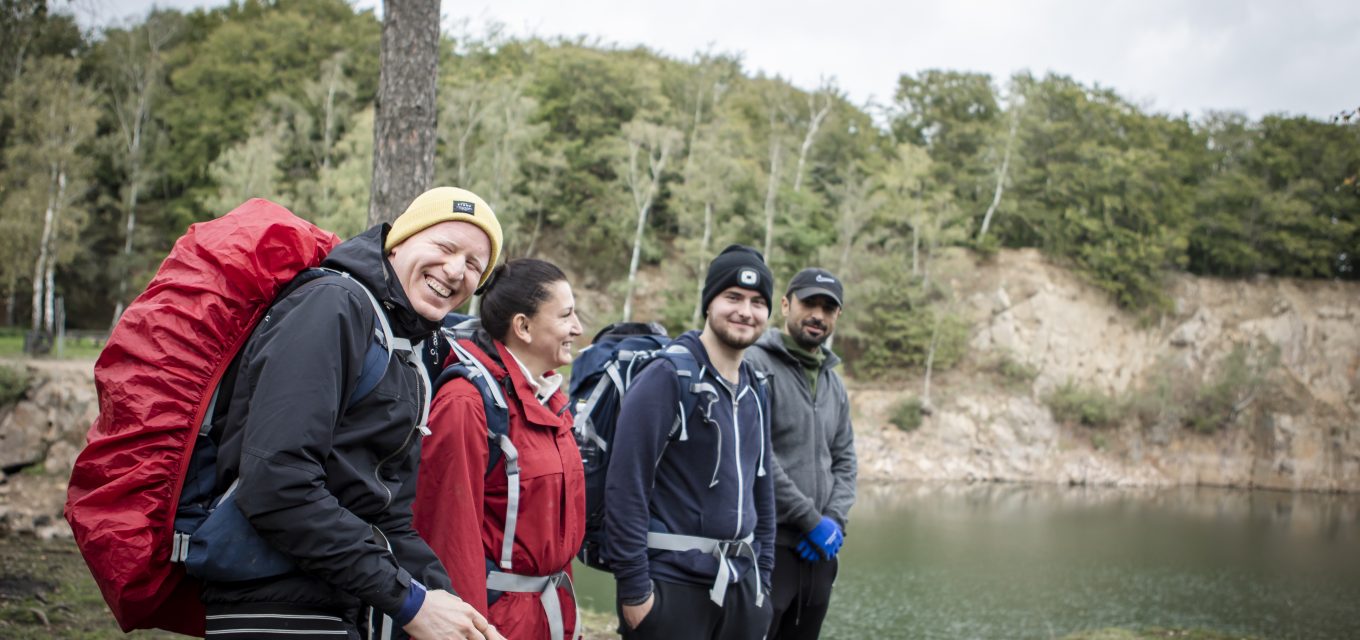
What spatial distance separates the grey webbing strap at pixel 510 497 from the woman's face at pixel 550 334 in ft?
1.16

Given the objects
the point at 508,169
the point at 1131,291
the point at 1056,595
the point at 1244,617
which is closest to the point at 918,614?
the point at 1056,595

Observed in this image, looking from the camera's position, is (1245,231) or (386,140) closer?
(386,140)

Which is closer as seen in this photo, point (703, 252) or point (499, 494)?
point (499, 494)

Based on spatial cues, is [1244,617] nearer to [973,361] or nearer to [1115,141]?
[973,361]

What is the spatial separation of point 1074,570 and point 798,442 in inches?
458

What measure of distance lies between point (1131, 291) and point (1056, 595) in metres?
23.8

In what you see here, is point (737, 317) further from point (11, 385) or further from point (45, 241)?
point (45, 241)

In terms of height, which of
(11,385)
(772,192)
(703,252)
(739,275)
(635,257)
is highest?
(772,192)

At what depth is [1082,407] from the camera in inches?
1105

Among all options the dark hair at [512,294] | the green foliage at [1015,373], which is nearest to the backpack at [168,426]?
the dark hair at [512,294]

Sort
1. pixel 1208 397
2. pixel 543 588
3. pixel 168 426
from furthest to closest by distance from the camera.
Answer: pixel 1208 397
pixel 543 588
pixel 168 426

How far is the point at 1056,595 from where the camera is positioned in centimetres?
1185

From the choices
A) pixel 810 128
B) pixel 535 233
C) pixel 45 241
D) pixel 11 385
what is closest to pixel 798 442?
pixel 11 385

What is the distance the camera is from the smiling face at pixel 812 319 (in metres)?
4.09
